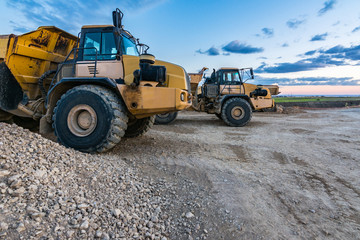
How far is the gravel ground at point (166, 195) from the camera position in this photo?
6.97 feet

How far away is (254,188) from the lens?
10.5 ft

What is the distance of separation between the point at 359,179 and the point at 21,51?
24.6 feet

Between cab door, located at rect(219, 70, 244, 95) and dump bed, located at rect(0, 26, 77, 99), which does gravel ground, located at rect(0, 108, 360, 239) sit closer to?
dump bed, located at rect(0, 26, 77, 99)

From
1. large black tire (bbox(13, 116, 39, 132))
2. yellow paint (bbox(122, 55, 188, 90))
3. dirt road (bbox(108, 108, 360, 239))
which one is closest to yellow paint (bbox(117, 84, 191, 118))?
yellow paint (bbox(122, 55, 188, 90))

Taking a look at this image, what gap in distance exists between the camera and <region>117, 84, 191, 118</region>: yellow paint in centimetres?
409

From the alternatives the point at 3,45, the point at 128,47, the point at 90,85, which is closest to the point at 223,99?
the point at 128,47

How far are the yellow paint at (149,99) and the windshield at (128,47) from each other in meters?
1.20

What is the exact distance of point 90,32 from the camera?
15.8 ft

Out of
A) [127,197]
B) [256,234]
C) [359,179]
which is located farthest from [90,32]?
[359,179]

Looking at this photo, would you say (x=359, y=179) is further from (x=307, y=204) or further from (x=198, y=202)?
(x=198, y=202)

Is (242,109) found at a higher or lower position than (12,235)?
Answer: higher

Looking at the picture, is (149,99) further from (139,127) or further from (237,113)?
(237,113)

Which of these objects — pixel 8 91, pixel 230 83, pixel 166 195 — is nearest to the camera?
pixel 166 195

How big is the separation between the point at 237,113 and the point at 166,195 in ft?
26.7
